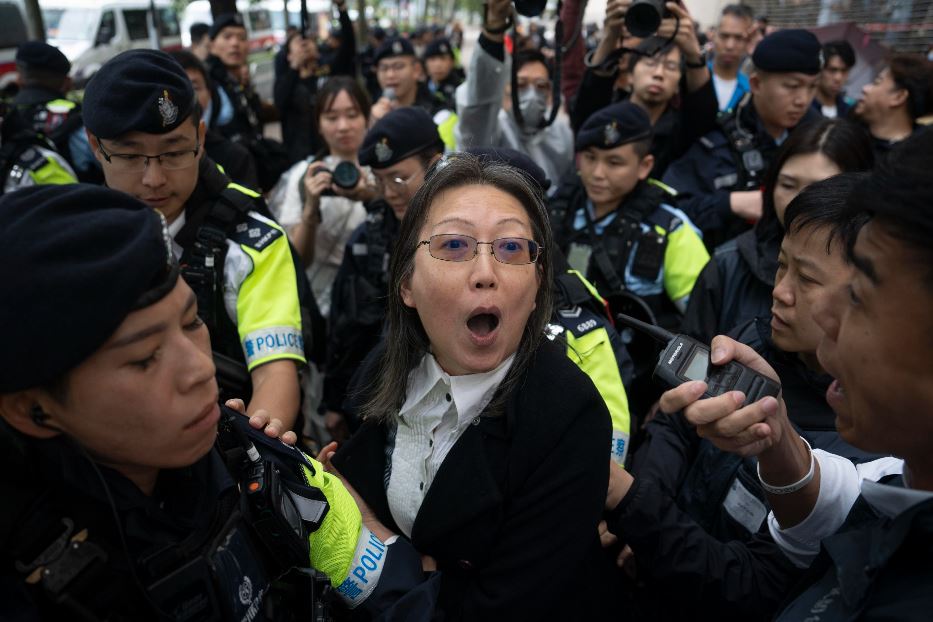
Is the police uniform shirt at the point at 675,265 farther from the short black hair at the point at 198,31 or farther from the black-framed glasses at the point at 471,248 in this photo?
the short black hair at the point at 198,31

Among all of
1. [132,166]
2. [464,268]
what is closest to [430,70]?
[132,166]

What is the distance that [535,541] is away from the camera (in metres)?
1.66

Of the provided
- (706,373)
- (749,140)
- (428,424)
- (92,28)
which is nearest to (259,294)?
(428,424)

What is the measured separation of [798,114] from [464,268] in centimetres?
341

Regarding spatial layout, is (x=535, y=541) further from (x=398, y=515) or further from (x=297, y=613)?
(x=297, y=613)

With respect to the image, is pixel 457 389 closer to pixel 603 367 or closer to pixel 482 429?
pixel 482 429

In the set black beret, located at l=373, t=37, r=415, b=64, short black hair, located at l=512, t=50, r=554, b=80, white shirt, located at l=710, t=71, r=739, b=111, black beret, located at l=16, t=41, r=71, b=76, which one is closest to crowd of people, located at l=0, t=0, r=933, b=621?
black beret, located at l=16, t=41, r=71, b=76

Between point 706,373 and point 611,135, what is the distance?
2.09 m

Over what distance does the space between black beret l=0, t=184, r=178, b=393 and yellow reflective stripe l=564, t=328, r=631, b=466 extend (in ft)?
5.07

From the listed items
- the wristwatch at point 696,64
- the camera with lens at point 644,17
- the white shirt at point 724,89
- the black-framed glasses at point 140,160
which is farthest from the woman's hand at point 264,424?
the white shirt at point 724,89

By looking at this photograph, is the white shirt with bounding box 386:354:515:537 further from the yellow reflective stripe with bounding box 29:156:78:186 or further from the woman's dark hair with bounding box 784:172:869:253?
the yellow reflective stripe with bounding box 29:156:78:186

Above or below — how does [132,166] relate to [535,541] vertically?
above

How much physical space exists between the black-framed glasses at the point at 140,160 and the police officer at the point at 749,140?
2949 millimetres

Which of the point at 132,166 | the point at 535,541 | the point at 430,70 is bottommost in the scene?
the point at 430,70
